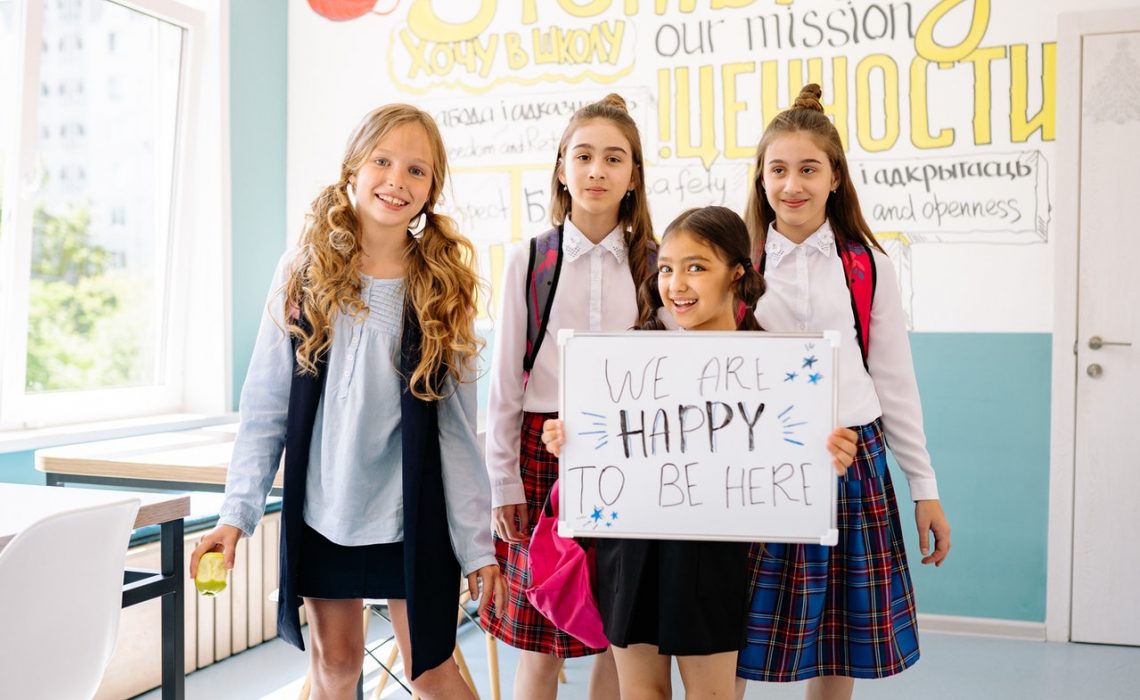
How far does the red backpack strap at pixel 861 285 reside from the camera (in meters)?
1.76

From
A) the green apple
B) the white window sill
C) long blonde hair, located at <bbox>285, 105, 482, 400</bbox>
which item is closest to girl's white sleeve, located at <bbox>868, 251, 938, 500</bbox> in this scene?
long blonde hair, located at <bbox>285, 105, 482, 400</bbox>

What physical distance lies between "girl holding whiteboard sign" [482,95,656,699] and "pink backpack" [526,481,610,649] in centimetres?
17

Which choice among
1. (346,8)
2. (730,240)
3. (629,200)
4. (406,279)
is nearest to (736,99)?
(346,8)

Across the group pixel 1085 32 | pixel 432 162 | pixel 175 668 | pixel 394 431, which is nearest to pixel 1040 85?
pixel 1085 32

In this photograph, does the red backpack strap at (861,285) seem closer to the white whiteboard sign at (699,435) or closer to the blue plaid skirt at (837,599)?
the blue plaid skirt at (837,599)

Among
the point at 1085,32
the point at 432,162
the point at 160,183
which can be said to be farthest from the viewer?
the point at 160,183

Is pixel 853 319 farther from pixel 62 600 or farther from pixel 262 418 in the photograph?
pixel 62 600

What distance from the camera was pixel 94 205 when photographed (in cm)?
348

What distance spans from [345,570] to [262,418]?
29cm

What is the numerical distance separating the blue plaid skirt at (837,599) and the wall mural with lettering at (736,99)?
173 centimetres

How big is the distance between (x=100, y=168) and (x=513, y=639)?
2.57 m

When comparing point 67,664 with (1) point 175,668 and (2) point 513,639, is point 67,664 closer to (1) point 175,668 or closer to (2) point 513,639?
(1) point 175,668

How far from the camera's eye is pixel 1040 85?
3344mm

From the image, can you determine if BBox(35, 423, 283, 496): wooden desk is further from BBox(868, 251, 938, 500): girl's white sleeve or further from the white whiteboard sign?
BBox(868, 251, 938, 500): girl's white sleeve
